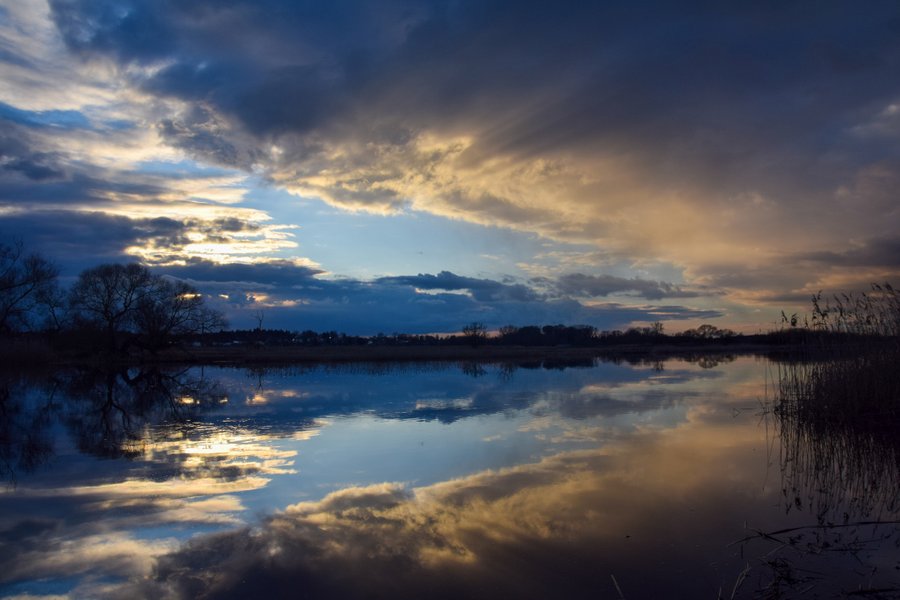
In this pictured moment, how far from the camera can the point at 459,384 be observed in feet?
85.7

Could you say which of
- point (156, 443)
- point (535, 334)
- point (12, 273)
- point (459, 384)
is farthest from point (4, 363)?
Answer: point (535, 334)

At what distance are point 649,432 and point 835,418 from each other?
4.23 m

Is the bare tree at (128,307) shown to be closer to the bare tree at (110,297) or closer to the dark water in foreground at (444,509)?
the bare tree at (110,297)

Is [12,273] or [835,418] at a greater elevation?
[12,273]

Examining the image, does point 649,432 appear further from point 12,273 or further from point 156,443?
point 12,273

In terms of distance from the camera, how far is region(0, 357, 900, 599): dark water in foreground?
16.5ft

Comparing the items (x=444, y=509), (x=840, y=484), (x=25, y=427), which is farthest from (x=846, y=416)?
(x=25, y=427)

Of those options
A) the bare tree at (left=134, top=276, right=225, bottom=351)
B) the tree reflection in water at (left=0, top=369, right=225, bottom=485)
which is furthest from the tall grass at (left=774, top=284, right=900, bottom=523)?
the bare tree at (left=134, top=276, right=225, bottom=351)

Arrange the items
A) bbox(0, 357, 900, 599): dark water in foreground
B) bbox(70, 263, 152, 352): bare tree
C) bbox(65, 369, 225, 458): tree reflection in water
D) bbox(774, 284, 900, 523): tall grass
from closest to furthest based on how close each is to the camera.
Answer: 1. bbox(0, 357, 900, 599): dark water in foreground
2. bbox(774, 284, 900, 523): tall grass
3. bbox(65, 369, 225, 458): tree reflection in water
4. bbox(70, 263, 152, 352): bare tree

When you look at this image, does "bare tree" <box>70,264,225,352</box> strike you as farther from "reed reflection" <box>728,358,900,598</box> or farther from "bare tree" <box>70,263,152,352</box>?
"reed reflection" <box>728,358,900,598</box>

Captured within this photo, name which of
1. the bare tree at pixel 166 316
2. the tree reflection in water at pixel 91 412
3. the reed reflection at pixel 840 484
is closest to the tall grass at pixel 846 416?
the reed reflection at pixel 840 484

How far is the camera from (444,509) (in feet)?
23.1

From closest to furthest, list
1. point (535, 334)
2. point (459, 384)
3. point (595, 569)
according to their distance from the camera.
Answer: point (595, 569) → point (459, 384) → point (535, 334)

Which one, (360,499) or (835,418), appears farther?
(835,418)
